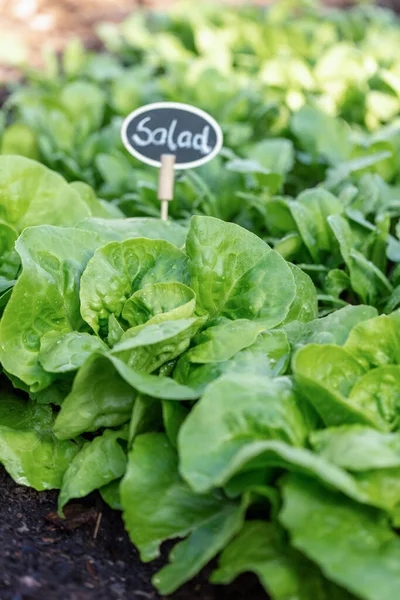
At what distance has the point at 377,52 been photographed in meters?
5.27

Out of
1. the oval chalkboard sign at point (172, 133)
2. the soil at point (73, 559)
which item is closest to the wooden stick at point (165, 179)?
the oval chalkboard sign at point (172, 133)

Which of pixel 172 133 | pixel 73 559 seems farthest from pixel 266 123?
pixel 73 559

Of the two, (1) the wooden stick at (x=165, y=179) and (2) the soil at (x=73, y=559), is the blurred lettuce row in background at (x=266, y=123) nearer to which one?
(1) the wooden stick at (x=165, y=179)

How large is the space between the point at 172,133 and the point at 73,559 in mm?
1542

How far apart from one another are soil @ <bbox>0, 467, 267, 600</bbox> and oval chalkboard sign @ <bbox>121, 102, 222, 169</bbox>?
129cm

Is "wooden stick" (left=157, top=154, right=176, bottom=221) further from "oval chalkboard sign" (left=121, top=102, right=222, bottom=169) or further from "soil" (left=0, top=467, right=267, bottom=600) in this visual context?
"soil" (left=0, top=467, right=267, bottom=600)

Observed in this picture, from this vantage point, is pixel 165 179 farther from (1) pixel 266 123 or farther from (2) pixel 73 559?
(1) pixel 266 123

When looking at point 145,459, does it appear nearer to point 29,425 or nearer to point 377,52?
point 29,425

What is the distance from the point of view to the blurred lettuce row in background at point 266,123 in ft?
8.75

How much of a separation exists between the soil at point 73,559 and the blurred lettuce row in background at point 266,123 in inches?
38.6

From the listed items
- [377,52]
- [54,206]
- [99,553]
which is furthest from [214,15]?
[99,553]

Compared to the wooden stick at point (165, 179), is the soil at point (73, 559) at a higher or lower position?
lower

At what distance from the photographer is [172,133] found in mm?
2672

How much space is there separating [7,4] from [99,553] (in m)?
6.12
